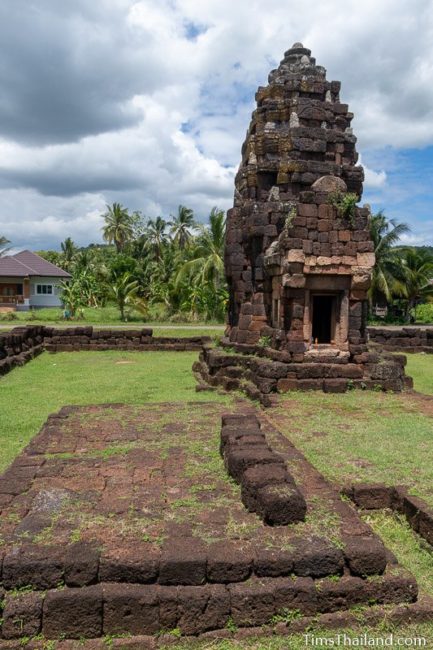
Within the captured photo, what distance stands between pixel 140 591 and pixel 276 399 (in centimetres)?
674

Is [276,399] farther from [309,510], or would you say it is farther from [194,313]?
[194,313]

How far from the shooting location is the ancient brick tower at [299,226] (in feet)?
35.8

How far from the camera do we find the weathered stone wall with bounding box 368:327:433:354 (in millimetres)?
20516

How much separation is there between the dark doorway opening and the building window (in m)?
35.0

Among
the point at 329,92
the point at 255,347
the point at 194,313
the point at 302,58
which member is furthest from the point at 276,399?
the point at 194,313

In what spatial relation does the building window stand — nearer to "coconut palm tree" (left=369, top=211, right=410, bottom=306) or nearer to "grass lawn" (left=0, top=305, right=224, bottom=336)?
"grass lawn" (left=0, top=305, right=224, bottom=336)

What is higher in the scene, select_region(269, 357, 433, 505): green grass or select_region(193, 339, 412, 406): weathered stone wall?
select_region(193, 339, 412, 406): weathered stone wall

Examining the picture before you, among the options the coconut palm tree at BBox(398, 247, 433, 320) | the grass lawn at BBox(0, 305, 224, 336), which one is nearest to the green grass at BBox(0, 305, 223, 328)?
the grass lawn at BBox(0, 305, 224, 336)

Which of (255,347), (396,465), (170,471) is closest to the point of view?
(170,471)

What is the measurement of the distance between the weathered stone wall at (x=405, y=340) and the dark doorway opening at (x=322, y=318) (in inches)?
340

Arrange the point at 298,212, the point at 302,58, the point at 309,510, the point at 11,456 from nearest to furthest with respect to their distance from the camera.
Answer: the point at 309,510 → the point at 11,456 → the point at 298,212 → the point at 302,58

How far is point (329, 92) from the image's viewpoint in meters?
12.9

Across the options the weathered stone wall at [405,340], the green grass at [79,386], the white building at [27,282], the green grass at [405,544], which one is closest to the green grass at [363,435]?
the green grass at [405,544]

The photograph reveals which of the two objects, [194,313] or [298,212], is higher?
[298,212]
